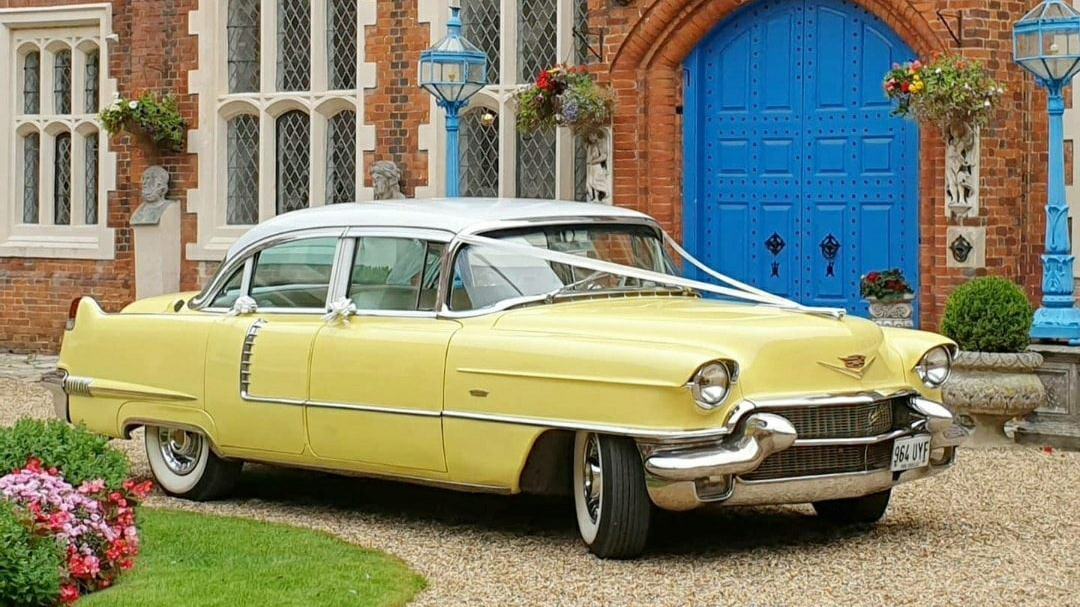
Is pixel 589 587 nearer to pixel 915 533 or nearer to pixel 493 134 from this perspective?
pixel 915 533

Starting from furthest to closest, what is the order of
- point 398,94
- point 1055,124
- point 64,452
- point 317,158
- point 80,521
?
1. point 317,158
2. point 398,94
3. point 1055,124
4. point 64,452
5. point 80,521

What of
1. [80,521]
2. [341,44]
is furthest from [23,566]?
[341,44]

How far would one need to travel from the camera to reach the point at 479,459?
24.1 ft

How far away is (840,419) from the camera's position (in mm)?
7059

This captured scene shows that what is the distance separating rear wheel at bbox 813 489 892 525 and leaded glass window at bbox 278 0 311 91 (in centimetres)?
887

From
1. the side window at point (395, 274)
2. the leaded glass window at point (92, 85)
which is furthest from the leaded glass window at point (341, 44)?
the side window at point (395, 274)

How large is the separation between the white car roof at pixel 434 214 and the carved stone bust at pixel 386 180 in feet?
18.8

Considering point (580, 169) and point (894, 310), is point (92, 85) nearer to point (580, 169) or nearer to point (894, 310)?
point (580, 169)

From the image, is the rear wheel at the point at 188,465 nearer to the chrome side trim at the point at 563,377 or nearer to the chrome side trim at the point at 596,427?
the chrome side trim at the point at 596,427

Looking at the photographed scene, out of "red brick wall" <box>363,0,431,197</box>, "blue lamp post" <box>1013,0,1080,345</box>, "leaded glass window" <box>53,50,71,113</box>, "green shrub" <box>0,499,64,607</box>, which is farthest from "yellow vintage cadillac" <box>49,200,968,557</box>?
"leaded glass window" <box>53,50,71,113</box>

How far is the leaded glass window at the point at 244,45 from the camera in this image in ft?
52.8

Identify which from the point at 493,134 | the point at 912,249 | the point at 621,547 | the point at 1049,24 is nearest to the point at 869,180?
the point at 912,249

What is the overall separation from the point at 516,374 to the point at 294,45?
363 inches

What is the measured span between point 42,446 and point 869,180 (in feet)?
24.9
